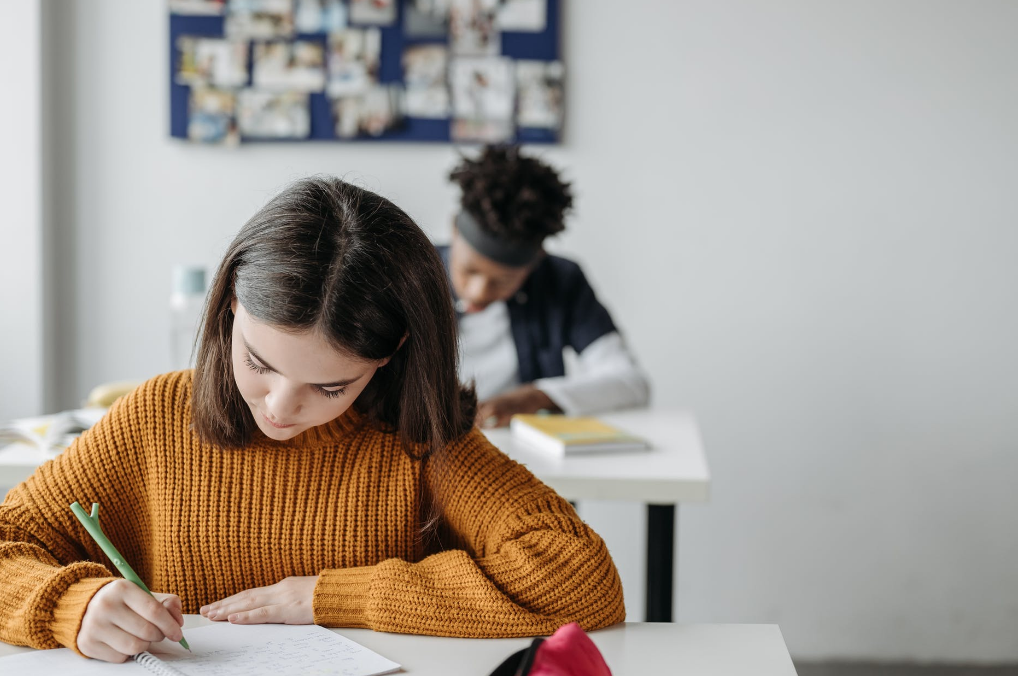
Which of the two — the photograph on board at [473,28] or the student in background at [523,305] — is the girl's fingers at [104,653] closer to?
the student in background at [523,305]

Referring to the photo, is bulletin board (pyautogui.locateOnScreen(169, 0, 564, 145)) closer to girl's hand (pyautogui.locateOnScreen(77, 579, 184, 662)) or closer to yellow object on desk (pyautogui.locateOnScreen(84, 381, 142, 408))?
yellow object on desk (pyautogui.locateOnScreen(84, 381, 142, 408))

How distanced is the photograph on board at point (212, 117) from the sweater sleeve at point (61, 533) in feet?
5.05

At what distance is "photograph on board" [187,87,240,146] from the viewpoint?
2439mm

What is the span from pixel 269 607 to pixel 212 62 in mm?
1863

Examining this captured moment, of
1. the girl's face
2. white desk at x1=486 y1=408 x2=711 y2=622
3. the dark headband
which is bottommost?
white desk at x1=486 y1=408 x2=711 y2=622

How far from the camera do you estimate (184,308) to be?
2.39m

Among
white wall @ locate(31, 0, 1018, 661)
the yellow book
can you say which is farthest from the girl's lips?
white wall @ locate(31, 0, 1018, 661)

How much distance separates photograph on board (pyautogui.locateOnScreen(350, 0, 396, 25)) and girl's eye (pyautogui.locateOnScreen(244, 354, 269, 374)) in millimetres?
1710

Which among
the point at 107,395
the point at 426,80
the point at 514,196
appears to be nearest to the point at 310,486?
the point at 107,395

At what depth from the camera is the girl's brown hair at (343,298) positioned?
2.88ft

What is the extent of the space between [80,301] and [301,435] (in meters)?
1.73

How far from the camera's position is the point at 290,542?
104cm

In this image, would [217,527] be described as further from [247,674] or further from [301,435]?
[247,674]

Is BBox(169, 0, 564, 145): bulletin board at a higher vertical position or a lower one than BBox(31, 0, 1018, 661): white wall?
higher
